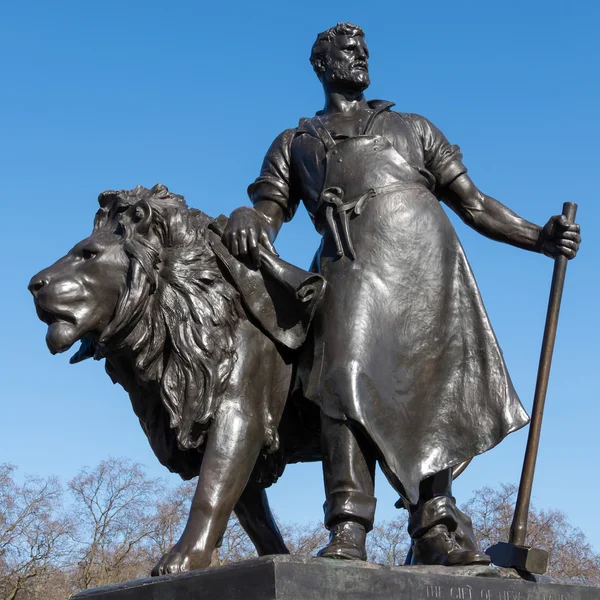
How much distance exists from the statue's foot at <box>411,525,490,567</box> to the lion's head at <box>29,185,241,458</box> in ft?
3.64

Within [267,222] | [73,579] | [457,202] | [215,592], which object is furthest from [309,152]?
[73,579]

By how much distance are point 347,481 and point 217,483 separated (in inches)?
21.7

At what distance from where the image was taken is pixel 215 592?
377cm

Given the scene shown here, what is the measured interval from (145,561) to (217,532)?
21.1 metres

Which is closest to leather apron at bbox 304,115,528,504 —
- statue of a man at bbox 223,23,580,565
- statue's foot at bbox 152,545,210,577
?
statue of a man at bbox 223,23,580,565

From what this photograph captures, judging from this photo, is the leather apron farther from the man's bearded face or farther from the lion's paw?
the lion's paw

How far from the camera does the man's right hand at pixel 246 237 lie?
15.5 ft

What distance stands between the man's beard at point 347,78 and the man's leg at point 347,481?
182cm

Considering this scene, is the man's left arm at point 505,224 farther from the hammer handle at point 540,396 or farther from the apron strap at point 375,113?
the apron strap at point 375,113

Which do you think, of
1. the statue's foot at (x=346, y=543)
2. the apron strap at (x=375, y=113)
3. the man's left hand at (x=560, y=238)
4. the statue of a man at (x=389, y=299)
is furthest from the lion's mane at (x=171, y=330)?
the man's left hand at (x=560, y=238)

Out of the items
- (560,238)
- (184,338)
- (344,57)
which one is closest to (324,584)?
(184,338)

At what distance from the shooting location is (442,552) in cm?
449

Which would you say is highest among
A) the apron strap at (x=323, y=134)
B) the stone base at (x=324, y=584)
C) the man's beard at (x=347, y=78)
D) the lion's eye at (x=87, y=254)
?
the man's beard at (x=347, y=78)

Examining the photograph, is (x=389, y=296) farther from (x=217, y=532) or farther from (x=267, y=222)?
(x=217, y=532)
